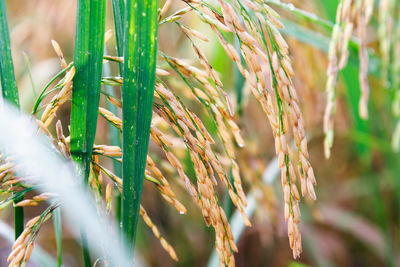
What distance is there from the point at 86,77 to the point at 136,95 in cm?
5

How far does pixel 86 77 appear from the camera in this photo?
35 cm

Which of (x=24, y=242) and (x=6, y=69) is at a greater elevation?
(x=6, y=69)

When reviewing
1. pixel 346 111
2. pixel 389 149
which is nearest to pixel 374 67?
pixel 389 149

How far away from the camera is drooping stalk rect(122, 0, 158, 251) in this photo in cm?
32

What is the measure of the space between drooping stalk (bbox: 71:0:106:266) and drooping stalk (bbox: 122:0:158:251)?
3cm

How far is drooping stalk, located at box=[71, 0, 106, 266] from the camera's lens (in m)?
0.34

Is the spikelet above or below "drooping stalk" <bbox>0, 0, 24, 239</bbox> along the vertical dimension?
below

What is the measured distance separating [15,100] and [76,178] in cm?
9

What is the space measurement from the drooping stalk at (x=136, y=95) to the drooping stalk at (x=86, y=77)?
0.11 ft

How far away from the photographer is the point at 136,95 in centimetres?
34

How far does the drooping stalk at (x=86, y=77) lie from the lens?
0.34m

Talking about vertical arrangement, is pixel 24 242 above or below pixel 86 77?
below

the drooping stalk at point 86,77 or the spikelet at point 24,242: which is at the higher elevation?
the drooping stalk at point 86,77

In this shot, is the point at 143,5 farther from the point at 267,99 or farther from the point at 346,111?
the point at 346,111
